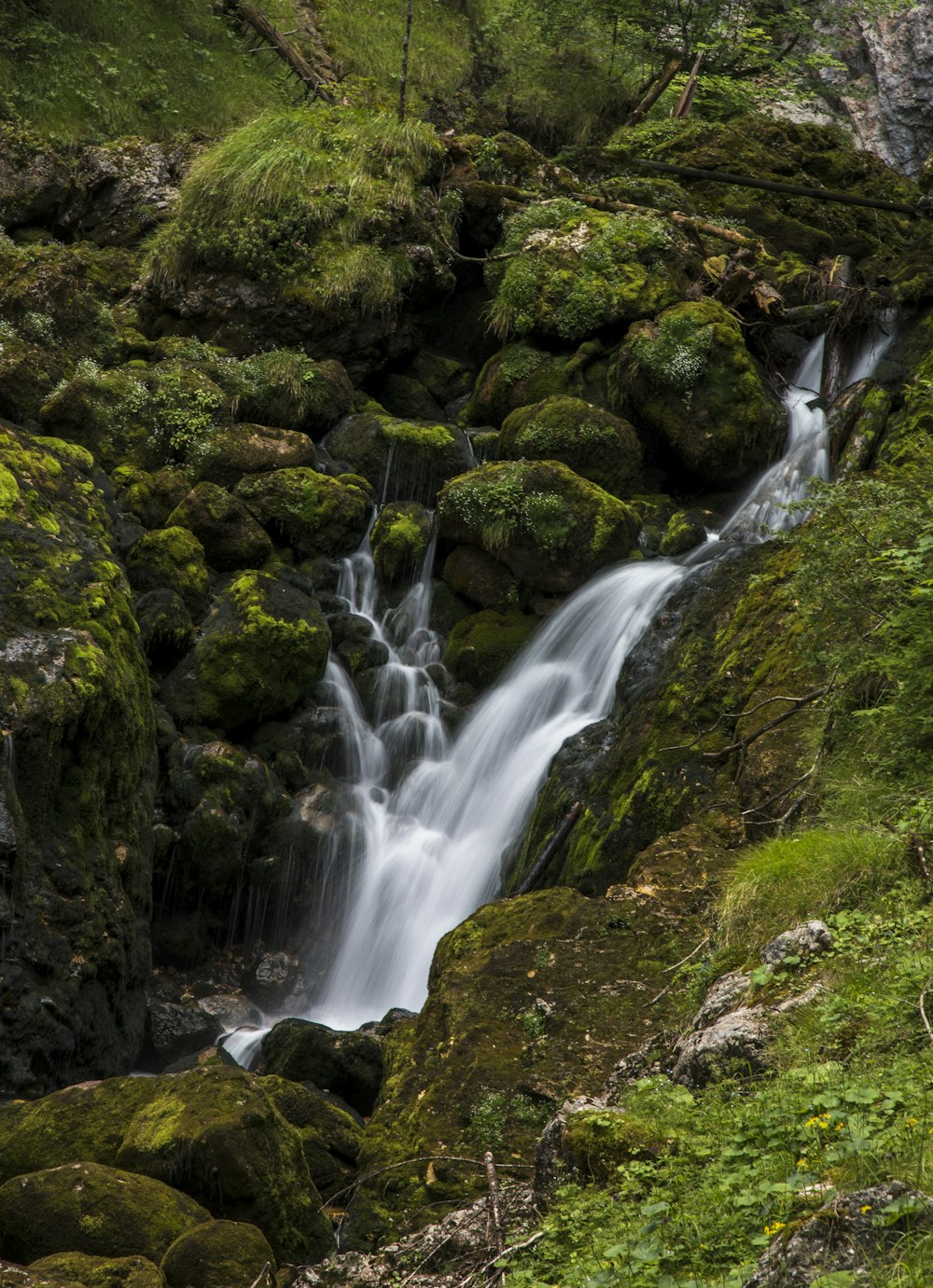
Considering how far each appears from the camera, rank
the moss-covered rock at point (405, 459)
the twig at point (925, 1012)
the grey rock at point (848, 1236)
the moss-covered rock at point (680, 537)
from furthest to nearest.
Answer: the moss-covered rock at point (405, 459) → the moss-covered rock at point (680, 537) → the twig at point (925, 1012) → the grey rock at point (848, 1236)

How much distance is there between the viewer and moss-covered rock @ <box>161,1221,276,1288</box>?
3.82 metres

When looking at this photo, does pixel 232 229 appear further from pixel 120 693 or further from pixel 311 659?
pixel 120 693

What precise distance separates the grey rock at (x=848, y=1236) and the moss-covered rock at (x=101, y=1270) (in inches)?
92.1

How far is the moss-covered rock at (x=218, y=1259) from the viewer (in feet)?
12.5

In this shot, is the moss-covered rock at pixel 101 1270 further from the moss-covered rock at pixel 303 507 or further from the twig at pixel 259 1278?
the moss-covered rock at pixel 303 507

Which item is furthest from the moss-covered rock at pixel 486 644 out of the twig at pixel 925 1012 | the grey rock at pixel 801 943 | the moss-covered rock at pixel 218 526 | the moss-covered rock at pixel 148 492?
the twig at pixel 925 1012

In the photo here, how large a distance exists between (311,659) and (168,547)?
1882 mm

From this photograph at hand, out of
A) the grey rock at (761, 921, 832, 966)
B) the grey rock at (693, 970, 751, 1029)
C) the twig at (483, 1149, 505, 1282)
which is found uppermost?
the grey rock at (761, 921, 832, 966)

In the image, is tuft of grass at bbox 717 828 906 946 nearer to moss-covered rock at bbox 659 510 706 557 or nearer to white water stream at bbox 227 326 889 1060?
Result: white water stream at bbox 227 326 889 1060

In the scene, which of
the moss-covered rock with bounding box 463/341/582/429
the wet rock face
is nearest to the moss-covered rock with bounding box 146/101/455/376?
the moss-covered rock with bounding box 463/341/582/429

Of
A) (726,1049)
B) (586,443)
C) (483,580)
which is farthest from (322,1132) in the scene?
(586,443)

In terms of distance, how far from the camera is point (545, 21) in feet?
72.6

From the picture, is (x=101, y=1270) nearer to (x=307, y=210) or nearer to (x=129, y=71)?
(x=307, y=210)

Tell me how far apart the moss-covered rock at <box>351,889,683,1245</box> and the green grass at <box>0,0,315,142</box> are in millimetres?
16999
